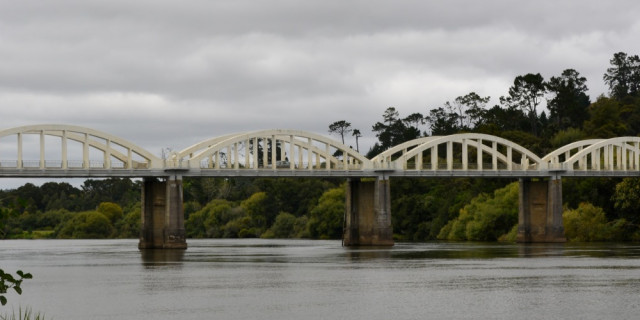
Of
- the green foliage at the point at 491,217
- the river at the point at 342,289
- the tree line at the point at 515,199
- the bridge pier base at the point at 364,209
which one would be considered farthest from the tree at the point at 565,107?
the river at the point at 342,289

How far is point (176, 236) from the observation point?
104688 mm

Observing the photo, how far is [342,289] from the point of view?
169 feet

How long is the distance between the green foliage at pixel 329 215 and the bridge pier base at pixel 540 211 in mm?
39403

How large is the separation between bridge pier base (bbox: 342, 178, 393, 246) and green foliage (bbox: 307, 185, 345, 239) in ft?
127

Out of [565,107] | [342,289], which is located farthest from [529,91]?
[342,289]

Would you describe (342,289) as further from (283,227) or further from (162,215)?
(283,227)

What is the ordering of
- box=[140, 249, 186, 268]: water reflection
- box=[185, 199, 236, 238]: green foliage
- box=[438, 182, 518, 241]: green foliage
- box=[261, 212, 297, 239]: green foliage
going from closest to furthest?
box=[140, 249, 186, 268]: water reflection
box=[438, 182, 518, 241]: green foliage
box=[261, 212, 297, 239]: green foliage
box=[185, 199, 236, 238]: green foliage

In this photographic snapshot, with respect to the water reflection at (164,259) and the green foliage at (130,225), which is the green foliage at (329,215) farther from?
the water reflection at (164,259)

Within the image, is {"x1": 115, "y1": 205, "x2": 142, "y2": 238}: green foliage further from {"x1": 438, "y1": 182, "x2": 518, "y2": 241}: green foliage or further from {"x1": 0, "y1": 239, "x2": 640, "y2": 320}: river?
{"x1": 0, "y1": 239, "x2": 640, "y2": 320}: river

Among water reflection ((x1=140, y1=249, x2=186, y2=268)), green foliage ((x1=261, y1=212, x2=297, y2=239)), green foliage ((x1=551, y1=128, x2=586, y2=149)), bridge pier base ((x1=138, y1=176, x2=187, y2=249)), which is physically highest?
green foliage ((x1=551, y1=128, x2=586, y2=149))

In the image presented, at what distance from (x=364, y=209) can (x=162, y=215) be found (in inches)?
917

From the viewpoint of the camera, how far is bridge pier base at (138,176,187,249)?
104375mm

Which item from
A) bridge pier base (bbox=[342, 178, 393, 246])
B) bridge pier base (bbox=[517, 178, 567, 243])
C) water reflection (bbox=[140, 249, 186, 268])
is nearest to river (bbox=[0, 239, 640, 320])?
water reflection (bbox=[140, 249, 186, 268])

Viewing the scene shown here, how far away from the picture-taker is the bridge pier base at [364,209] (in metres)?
114
